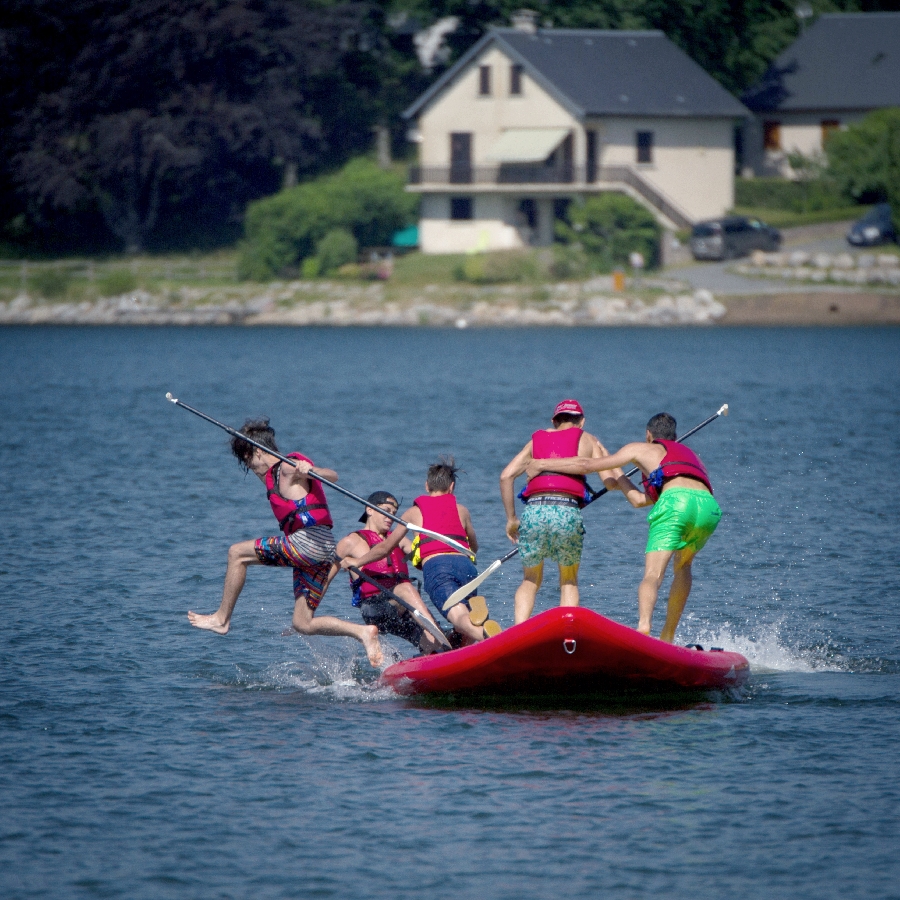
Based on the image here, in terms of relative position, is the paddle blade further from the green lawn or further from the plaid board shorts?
the green lawn

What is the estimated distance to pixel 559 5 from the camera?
6762 cm

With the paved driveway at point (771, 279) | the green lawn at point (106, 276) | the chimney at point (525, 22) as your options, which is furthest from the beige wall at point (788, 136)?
the green lawn at point (106, 276)

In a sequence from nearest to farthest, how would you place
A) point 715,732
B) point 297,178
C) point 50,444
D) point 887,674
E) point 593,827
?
point 593,827 < point 715,732 < point 887,674 < point 50,444 < point 297,178

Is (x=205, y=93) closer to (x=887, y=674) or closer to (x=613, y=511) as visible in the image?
(x=613, y=511)

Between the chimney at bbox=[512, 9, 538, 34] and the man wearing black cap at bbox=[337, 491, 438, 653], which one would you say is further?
the chimney at bbox=[512, 9, 538, 34]

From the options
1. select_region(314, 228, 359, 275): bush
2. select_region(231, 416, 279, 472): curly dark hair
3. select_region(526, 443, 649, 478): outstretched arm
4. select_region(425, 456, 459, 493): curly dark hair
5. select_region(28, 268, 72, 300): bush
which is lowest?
select_region(425, 456, 459, 493): curly dark hair

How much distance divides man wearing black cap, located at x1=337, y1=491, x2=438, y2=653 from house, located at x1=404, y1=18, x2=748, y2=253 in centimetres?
4879

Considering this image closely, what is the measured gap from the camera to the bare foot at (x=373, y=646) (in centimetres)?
1157

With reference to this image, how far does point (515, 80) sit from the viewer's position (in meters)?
61.7

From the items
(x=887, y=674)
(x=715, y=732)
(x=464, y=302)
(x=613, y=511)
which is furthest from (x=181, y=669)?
(x=464, y=302)

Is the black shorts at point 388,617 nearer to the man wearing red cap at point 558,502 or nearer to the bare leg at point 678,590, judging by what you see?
the man wearing red cap at point 558,502

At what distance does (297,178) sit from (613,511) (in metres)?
48.4

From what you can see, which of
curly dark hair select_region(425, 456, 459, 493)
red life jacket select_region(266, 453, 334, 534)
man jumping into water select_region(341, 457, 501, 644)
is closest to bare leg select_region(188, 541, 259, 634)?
red life jacket select_region(266, 453, 334, 534)

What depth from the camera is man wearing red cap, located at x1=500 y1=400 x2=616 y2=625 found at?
10969 mm
